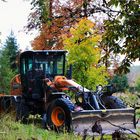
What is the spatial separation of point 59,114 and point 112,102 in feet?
6.62

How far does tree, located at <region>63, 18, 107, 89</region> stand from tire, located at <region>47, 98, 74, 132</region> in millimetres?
15981

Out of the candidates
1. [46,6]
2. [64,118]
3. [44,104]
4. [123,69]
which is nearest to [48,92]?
[44,104]

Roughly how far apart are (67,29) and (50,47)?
2.51 meters

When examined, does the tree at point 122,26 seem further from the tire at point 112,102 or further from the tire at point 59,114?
the tire at point 112,102

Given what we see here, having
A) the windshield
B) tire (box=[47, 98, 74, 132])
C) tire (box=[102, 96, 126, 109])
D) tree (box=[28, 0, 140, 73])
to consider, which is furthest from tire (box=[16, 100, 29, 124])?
tree (box=[28, 0, 140, 73])

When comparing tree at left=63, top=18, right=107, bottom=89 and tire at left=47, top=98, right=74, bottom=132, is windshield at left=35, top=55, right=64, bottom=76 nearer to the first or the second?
tire at left=47, top=98, right=74, bottom=132

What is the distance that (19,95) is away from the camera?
18406mm

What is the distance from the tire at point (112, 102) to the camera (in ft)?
52.0

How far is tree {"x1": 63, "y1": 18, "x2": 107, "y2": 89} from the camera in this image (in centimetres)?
3145

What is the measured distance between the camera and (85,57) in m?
31.5

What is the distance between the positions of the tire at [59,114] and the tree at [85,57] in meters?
16.0

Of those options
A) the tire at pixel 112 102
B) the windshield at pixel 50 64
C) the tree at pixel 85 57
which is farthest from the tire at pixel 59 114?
the tree at pixel 85 57

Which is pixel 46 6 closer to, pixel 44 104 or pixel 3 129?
pixel 3 129

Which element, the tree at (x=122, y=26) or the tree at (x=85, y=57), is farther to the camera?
the tree at (x=85, y=57)
